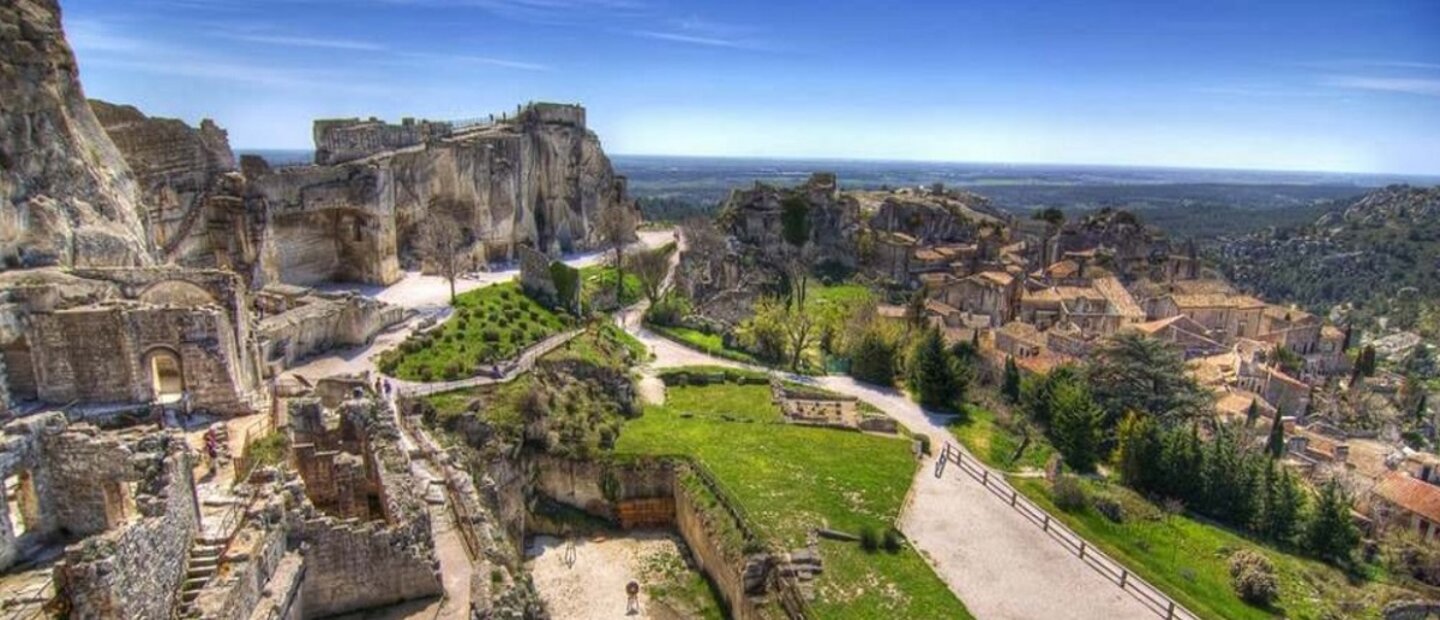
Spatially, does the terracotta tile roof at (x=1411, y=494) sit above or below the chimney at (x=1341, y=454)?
above

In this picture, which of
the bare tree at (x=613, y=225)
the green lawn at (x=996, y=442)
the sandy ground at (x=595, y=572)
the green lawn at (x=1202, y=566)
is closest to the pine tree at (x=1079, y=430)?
the green lawn at (x=996, y=442)

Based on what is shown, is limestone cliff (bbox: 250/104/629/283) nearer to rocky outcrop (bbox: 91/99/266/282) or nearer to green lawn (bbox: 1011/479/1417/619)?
rocky outcrop (bbox: 91/99/266/282)

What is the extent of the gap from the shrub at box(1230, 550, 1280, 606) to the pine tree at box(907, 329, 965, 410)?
46.4ft

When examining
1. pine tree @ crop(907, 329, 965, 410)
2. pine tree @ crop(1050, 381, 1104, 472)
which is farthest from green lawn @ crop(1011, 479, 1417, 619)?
pine tree @ crop(907, 329, 965, 410)

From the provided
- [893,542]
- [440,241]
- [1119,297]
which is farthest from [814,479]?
[1119,297]

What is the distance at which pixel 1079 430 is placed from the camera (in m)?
34.7

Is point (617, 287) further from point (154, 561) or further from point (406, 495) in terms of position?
point (154, 561)

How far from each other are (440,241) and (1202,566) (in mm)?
38913

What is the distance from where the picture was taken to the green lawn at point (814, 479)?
68.7 ft

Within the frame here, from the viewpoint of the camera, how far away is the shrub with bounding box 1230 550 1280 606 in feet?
79.1

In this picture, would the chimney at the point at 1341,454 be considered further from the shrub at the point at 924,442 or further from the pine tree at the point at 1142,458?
the shrub at the point at 924,442

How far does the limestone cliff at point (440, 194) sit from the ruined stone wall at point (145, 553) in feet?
83.5

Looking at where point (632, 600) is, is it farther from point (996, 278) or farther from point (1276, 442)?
point (996, 278)

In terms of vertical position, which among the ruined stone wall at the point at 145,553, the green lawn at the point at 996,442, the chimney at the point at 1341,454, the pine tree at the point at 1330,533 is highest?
the ruined stone wall at the point at 145,553
